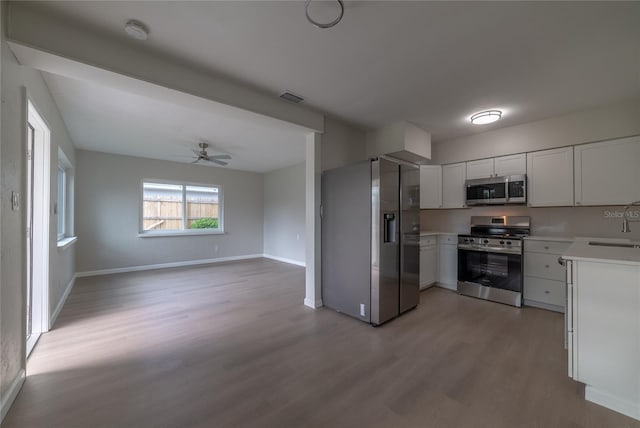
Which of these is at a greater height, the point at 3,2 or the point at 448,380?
the point at 3,2

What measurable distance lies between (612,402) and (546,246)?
2157 millimetres

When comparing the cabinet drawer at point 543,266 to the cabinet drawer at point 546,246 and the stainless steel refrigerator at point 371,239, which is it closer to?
the cabinet drawer at point 546,246

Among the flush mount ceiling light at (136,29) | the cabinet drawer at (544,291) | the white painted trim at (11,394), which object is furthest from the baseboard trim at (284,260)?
the flush mount ceiling light at (136,29)

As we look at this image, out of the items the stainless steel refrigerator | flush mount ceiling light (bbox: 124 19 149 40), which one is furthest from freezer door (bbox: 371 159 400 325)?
flush mount ceiling light (bbox: 124 19 149 40)

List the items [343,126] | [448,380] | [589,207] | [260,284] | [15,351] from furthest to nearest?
[260,284]
[343,126]
[589,207]
[448,380]
[15,351]

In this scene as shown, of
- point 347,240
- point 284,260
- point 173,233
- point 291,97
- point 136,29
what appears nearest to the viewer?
point 136,29

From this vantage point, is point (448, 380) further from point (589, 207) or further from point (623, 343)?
point (589, 207)

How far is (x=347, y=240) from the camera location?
3.16m

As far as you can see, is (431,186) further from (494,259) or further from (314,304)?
(314,304)

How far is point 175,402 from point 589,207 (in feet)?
16.5

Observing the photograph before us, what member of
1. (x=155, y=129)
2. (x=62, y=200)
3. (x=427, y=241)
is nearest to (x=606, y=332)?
(x=427, y=241)

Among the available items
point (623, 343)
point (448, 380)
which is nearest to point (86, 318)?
point (448, 380)

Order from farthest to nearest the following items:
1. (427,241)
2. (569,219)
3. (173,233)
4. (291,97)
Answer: (173,233) → (427,241) → (569,219) → (291,97)

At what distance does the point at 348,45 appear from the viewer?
203cm
